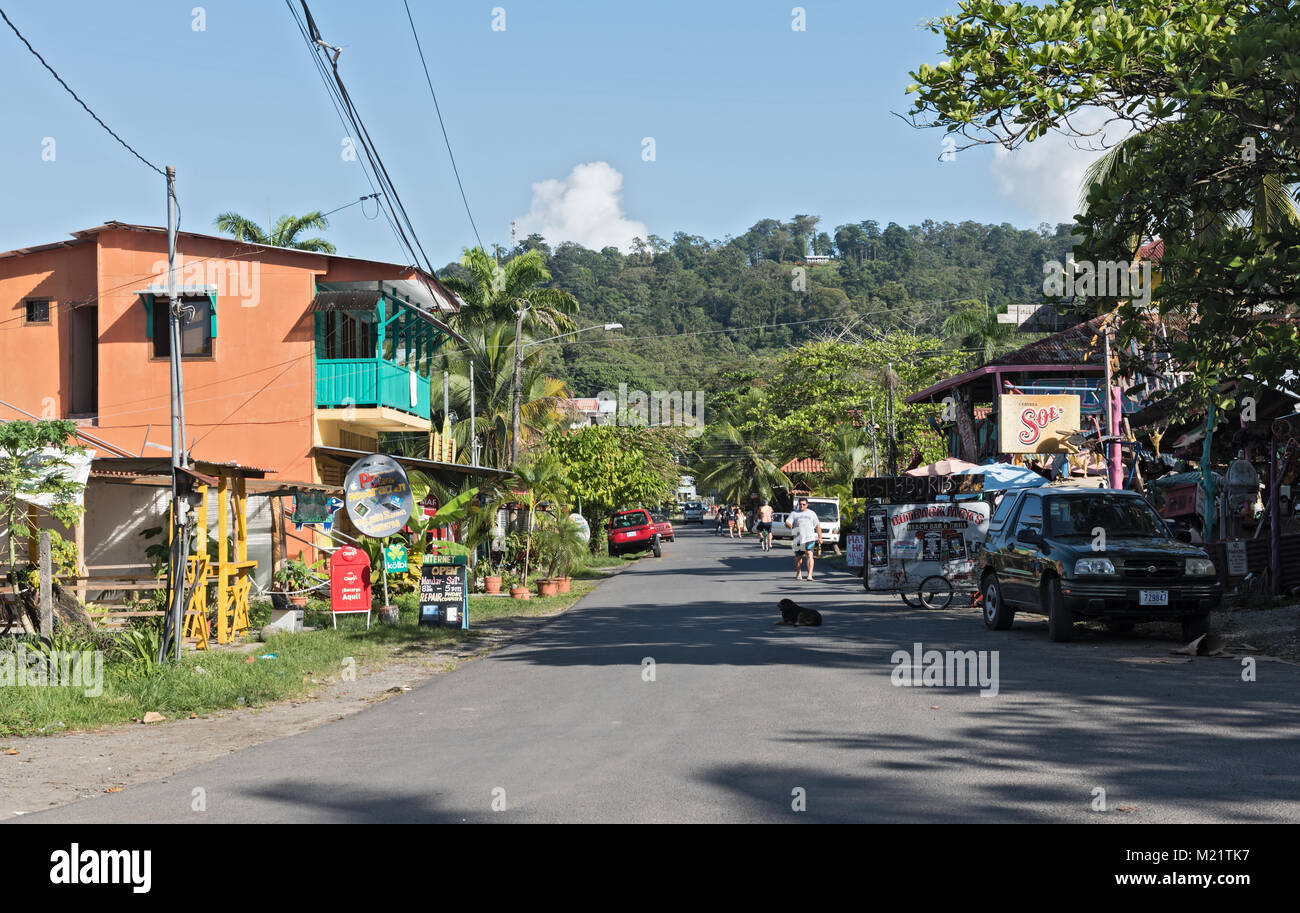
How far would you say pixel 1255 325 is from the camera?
45.6 feet

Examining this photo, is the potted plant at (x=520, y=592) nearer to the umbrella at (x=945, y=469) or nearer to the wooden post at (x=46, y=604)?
the umbrella at (x=945, y=469)

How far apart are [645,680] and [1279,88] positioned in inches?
350

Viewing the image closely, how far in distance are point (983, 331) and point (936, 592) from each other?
34.0 m

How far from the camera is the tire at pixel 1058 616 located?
571 inches

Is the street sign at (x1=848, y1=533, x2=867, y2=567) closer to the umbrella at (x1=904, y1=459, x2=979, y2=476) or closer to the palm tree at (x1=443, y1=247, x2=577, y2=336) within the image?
the umbrella at (x1=904, y1=459, x2=979, y2=476)

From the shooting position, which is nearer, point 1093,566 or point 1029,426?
point 1093,566

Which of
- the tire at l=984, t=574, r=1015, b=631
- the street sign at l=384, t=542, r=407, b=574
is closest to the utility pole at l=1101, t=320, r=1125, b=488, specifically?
the tire at l=984, t=574, r=1015, b=631

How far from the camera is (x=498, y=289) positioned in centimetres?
4494

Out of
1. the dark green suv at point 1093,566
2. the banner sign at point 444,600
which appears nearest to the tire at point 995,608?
the dark green suv at point 1093,566

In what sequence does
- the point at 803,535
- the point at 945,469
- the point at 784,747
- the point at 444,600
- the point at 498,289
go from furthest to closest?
the point at 498,289, the point at 803,535, the point at 945,469, the point at 444,600, the point at 784,747

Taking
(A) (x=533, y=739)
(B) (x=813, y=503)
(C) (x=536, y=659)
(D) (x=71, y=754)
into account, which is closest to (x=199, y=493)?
(C) (x=536, y=659)

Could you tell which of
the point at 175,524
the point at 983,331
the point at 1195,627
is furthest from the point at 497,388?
the point at 1195,627

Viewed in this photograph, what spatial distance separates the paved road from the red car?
105 ft

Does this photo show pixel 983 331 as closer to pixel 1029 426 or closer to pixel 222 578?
pixel 1029 426
